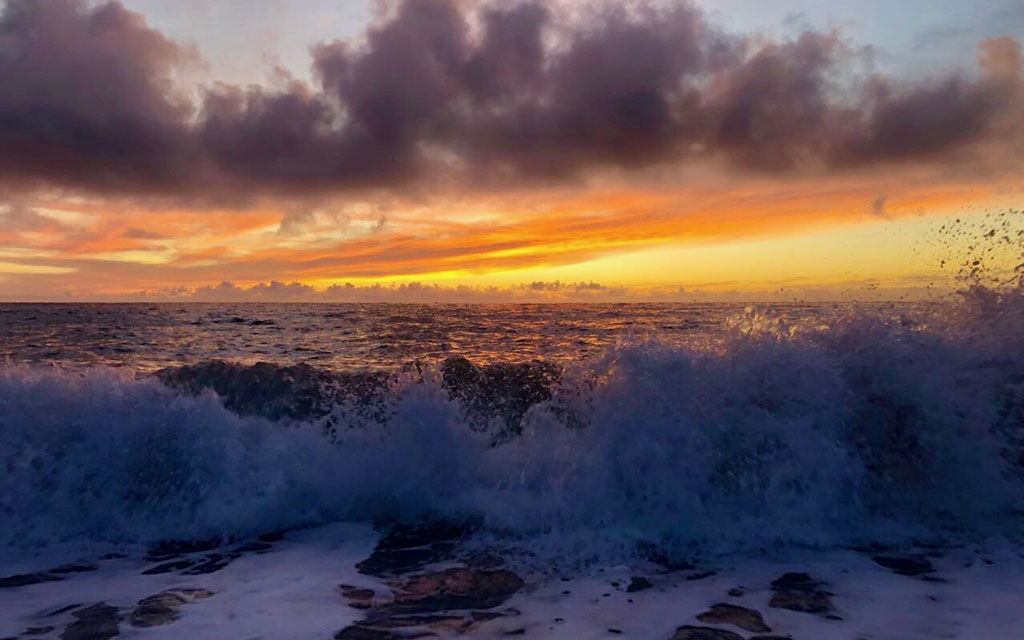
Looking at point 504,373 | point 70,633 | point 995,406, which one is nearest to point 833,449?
point 995,406

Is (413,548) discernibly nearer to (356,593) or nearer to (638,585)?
(356,593)

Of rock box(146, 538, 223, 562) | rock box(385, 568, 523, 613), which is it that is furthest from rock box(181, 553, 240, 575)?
rock box(385, 568, 523, 613)

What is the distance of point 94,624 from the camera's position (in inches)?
173

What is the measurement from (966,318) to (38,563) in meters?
11.2

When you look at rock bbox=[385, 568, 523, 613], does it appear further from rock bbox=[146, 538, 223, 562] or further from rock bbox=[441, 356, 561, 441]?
rock bbox=[441, 356, 561, 441]

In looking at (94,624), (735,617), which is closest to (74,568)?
(94,624)

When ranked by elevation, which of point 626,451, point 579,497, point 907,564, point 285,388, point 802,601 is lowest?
point 907,564

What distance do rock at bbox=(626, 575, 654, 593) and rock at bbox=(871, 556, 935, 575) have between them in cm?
223

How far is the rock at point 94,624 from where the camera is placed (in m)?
4.20

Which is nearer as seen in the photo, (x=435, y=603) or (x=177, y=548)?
(x=435, y=603)

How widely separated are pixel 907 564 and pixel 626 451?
2824 millimetres

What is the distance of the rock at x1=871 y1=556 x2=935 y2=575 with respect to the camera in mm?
5277

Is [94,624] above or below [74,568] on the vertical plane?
above

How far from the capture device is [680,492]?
21.7 ft
